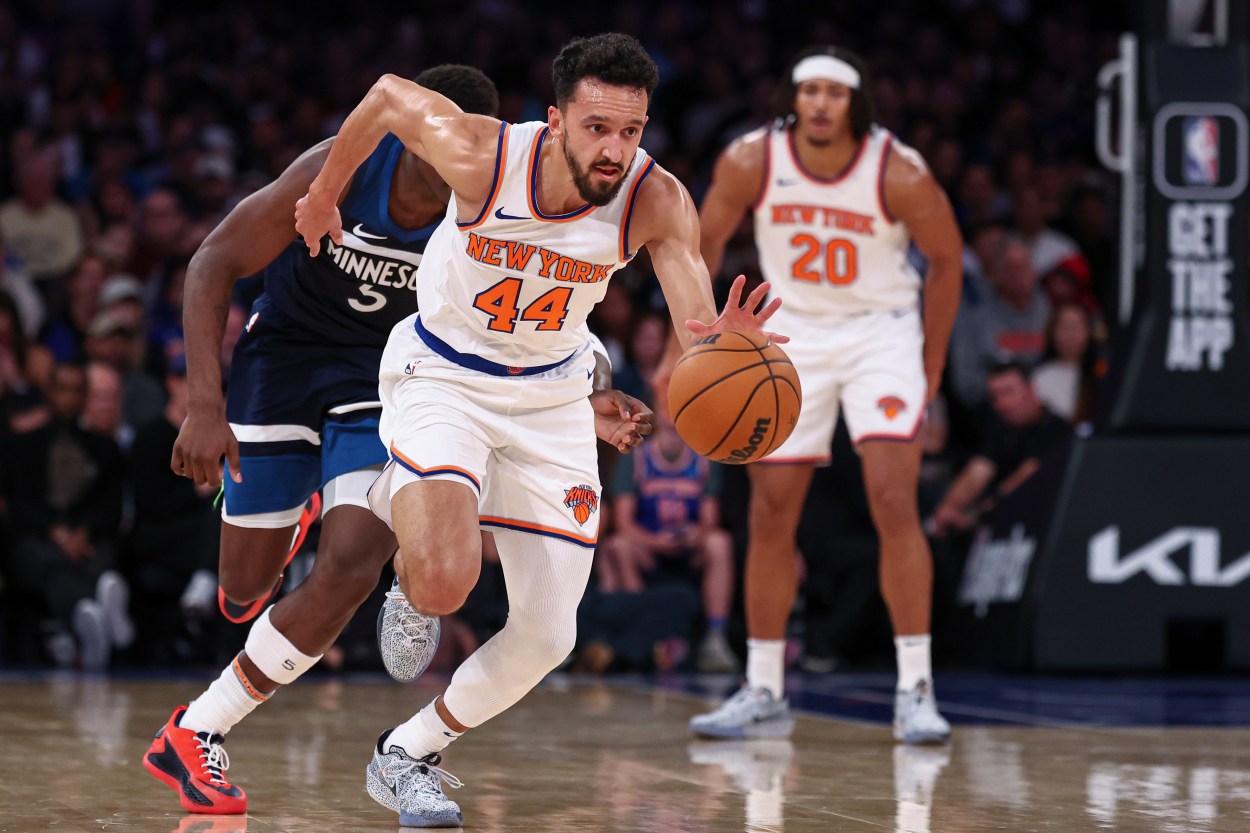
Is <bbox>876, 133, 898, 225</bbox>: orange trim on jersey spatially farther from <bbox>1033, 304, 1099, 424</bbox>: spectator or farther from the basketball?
<bbox>1033, 304, 1099, 424</bbox>: spectator

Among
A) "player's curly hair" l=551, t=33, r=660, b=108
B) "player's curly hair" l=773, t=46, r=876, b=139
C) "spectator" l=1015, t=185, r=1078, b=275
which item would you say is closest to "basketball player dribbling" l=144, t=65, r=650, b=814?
"player's curly hair" l=551, t=33, r=660, b=108

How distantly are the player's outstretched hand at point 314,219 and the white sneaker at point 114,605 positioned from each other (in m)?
5.18

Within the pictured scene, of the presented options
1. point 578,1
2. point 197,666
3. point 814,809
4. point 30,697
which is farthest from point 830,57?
point 578,1

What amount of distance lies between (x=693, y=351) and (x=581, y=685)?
191 inches

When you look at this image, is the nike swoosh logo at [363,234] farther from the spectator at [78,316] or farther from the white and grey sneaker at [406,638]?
the spectator at [78,316]

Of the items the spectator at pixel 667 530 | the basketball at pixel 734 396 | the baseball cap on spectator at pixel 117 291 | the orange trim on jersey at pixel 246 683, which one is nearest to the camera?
the basketball at pixel 734 396

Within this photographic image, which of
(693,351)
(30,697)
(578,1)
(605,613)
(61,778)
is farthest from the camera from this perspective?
(578,1)

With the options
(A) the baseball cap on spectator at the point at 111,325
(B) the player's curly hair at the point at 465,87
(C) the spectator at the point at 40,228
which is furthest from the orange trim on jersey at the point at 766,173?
(C) the spectator at the point at 40,228

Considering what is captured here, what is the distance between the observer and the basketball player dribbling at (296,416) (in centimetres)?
458

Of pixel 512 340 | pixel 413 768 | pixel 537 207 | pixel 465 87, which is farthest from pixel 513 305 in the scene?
pixel 413 768

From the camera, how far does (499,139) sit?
Answer: 4398 mm

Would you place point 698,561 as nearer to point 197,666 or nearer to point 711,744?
point 197,666

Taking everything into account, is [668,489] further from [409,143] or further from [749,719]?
[409,143]

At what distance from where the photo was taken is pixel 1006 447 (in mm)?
10109
